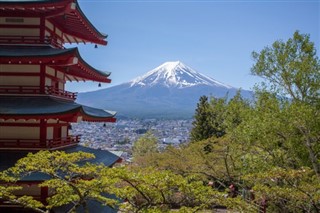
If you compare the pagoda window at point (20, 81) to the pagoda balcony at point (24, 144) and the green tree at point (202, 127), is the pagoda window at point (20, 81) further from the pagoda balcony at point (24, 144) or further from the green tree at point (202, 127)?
the green tree at point (202, 127)

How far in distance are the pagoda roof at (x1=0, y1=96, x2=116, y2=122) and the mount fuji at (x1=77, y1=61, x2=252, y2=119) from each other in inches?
4607

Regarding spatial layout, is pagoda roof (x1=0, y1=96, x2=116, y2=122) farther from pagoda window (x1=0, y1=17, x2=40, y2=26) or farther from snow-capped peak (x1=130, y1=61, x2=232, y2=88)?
snow-capped peak (x1=130, y1=61, x2=232, y2=88)

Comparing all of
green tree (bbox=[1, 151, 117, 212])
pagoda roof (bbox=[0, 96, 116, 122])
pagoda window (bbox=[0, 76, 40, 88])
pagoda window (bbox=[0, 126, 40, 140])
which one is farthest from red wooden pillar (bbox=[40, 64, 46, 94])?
green tree (bbox=[1, 151, 117, 212])

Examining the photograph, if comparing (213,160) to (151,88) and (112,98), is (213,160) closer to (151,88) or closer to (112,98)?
(112,98)

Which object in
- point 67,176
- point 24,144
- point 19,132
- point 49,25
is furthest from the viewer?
point 49,25

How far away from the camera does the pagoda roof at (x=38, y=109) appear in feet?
33.7

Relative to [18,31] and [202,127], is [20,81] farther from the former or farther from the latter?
[202,127]

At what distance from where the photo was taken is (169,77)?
547 feet

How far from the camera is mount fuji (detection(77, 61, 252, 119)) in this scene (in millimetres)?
136375

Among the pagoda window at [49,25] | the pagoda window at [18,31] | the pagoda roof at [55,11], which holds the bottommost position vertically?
the pagoda window at [18,31]

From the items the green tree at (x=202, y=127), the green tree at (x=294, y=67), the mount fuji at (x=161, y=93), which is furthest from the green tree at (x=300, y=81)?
the mount fuji at (x=161, y=93)

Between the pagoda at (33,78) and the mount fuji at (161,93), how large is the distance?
382 ft

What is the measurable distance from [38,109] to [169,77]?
15707 centimetres

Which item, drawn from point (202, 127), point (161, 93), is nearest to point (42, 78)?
point (202, 127)
